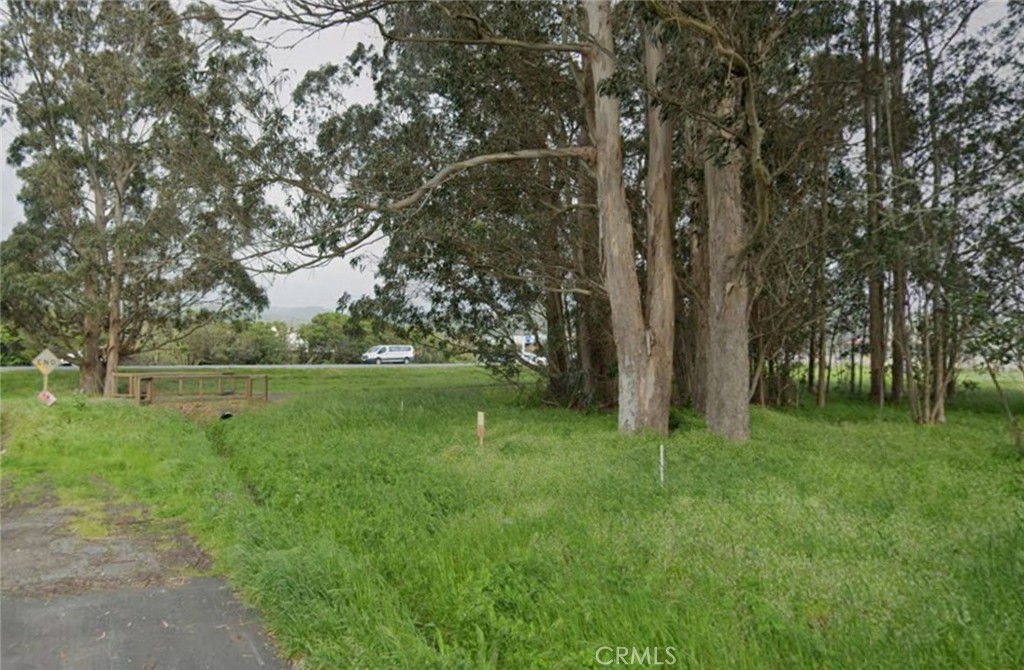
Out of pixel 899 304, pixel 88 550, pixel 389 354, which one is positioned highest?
pixel 899 304

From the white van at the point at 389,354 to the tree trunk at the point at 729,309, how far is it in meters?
31.1

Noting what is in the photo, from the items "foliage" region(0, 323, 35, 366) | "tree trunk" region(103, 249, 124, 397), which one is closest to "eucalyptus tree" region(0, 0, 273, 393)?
"tree trunk" region(103, 249, 124, 397)

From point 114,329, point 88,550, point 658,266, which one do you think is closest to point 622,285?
point 658,266

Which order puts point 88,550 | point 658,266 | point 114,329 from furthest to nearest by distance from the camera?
point 114,329 < point 658,266 < point 88,550

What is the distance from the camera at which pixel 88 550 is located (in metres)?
5.73

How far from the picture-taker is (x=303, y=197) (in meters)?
11.1

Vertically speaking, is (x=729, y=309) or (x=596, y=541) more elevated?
(x=729, y=309)

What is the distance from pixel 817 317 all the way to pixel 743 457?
25.4ft

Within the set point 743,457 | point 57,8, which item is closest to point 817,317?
point 743,457

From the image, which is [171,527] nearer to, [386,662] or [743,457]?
[386,662]

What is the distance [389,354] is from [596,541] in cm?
3658

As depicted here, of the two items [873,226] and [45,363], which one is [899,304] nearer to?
[873,226]

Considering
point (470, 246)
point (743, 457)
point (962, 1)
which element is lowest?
point (743, 457)

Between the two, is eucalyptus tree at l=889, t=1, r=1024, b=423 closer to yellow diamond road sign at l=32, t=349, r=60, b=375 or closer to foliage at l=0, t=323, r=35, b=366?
yellow diamond road sign at l=32, t=349, r=60, b=375
